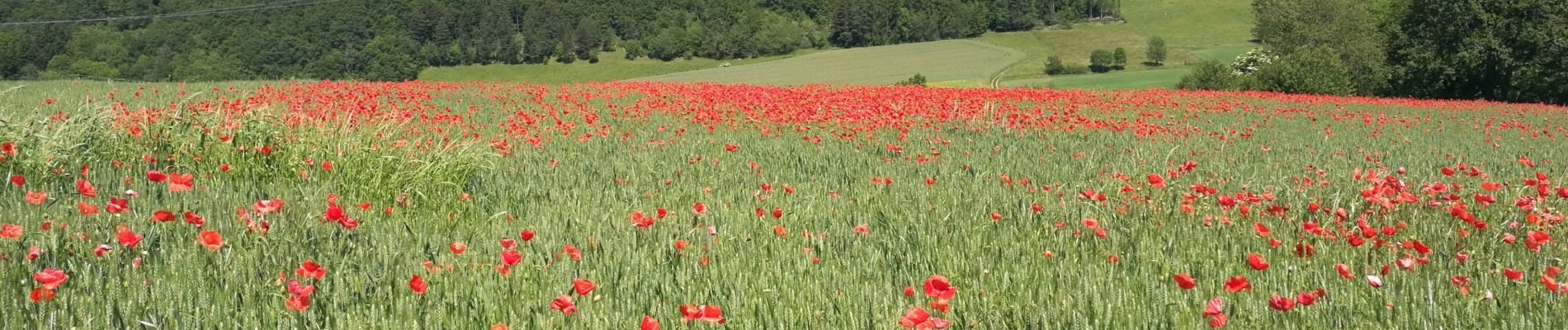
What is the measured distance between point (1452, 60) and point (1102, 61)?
4061 centimetres

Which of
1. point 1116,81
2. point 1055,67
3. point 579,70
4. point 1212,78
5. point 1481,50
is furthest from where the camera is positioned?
point 579,70

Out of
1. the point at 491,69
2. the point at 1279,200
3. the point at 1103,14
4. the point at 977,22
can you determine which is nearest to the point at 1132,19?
the point at 1103,14

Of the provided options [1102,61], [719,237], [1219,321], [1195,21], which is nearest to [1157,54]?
[1102,61]

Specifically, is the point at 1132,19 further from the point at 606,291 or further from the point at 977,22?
the point at 606,291

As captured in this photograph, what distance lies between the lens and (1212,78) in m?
38.0

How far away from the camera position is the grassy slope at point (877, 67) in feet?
181

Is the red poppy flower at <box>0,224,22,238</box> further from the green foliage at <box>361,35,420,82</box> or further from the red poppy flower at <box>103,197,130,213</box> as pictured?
the green foliage at <box>361,35,420,82</box>

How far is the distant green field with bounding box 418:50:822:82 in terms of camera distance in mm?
76062

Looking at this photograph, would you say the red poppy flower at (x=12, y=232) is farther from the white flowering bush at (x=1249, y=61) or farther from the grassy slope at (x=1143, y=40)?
the grassy slope at (x=1143, y=40)

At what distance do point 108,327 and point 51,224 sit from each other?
1.26m

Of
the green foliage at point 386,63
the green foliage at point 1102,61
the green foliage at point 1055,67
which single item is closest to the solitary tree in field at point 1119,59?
the green foliage at point 1102,61

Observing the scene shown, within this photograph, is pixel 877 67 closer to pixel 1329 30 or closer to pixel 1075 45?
pixel 1075 45

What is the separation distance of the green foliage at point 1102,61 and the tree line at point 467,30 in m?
22.3

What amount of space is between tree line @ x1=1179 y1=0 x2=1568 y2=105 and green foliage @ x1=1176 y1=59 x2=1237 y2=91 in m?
0.05
